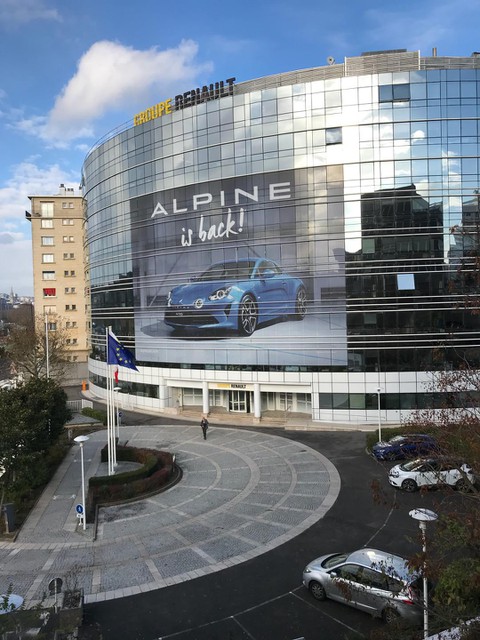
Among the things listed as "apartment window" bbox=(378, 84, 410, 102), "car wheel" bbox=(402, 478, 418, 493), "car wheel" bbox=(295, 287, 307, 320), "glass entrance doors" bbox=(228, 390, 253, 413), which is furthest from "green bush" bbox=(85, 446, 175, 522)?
"apartment window" bbox=(378, 84, 410, 102)

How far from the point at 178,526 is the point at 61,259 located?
211 feet

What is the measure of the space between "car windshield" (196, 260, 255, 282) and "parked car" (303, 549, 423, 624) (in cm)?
2857

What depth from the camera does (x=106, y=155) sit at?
49.4 meters

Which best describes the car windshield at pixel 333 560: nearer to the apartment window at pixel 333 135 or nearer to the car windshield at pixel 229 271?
the car windshield at pixel 229 271

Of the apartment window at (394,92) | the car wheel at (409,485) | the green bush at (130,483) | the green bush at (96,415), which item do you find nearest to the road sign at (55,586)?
the green bush at (130,483)

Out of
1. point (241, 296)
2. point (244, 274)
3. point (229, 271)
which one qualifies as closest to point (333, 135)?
point (244, 274)

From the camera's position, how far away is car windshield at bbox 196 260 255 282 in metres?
40.2

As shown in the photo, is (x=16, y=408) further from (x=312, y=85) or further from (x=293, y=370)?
(x=312, y=85)

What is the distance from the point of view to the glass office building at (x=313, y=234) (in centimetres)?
3612

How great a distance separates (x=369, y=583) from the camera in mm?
12141

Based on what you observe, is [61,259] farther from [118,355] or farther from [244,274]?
[118,355]

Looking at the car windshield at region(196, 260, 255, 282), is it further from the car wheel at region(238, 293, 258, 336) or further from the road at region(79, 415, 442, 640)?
the road at region(79, 415, 442, 640)

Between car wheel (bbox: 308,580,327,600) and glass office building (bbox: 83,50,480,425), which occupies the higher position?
glass office building (bbox: 83,50,480,425)

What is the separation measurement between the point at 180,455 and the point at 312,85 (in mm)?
31077
